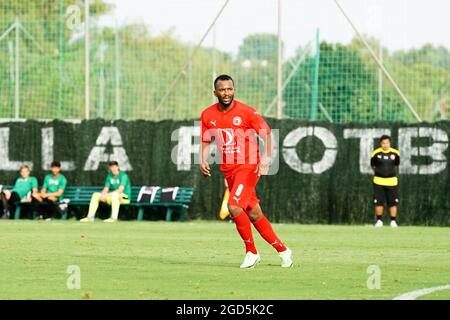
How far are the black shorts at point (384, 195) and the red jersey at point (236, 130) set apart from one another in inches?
557

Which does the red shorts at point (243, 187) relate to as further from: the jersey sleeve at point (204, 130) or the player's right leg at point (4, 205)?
the player's right leg at point (4, 205)

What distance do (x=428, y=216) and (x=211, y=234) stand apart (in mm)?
7563

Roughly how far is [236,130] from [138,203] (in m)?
16.8

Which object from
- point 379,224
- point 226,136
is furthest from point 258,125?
point 379,224

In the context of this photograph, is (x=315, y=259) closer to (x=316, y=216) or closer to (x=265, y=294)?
(x=265, y=294)

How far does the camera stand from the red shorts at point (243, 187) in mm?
15625

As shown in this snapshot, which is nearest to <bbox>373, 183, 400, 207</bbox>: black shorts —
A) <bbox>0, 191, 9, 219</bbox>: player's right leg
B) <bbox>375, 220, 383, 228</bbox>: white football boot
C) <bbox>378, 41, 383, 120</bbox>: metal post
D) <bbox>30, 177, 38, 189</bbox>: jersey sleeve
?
<bbox>375, 220, 383, 228</bbox>: white football boot

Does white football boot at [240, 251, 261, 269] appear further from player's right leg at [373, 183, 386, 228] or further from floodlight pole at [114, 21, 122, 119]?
floodlight pole at [114, 21, 122, 119]

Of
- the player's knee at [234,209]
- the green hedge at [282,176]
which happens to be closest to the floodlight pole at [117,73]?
the green hedge at [282,176]

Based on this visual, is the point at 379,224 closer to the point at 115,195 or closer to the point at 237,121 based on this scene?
the point at 115,195

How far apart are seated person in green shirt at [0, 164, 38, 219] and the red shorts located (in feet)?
56.8

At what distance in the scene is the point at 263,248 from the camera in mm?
20172

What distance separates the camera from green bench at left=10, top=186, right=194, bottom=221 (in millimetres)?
32375

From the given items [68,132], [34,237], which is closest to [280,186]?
[68,132]
